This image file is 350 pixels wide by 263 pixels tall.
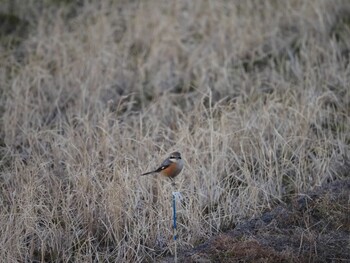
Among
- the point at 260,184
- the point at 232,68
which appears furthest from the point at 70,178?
the point at 232,68

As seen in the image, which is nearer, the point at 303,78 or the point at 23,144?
the point at 23,144

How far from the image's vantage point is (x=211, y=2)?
8.71 m

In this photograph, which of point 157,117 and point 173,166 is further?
point 157,117

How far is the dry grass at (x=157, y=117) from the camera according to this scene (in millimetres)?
4801

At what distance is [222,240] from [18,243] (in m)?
1.43

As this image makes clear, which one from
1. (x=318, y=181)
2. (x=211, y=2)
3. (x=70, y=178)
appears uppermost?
(x=211, y=2)

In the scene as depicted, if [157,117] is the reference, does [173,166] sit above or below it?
above

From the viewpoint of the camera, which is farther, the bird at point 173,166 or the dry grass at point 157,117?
the dry grass at point 157,117

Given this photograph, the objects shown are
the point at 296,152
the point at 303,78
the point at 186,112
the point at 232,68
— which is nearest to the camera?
the point at 296,152

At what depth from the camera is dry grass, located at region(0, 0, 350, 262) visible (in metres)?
4.80

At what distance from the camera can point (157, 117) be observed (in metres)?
6.59

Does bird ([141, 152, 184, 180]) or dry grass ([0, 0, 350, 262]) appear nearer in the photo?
bird ([141, 152, 184, 180])

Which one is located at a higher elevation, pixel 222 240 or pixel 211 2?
pixel 211 2

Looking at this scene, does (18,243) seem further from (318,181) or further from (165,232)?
(318,181)
